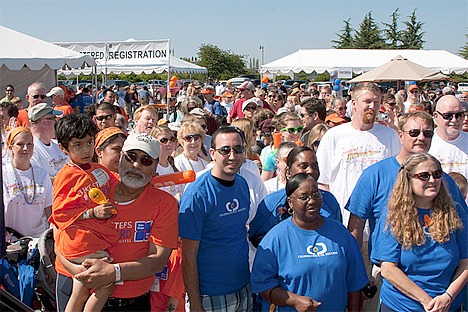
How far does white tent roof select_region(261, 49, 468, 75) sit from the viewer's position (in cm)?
2094

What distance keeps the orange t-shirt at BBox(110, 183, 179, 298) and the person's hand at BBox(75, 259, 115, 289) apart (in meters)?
0.12

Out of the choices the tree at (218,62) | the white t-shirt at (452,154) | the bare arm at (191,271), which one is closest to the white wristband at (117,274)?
the bare arm at (191,271)

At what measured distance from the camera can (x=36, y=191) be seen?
468cm

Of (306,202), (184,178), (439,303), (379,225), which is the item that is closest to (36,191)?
(184,178)

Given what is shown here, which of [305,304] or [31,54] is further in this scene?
[31,54]

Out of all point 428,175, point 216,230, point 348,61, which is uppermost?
point 348,61

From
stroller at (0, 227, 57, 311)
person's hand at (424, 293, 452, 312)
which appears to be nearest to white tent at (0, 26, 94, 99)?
stroller at (0, 227, 57, 311)

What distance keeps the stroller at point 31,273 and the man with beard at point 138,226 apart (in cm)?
97

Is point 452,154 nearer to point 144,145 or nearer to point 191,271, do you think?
point 191,271

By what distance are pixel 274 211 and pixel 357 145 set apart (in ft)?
3.94

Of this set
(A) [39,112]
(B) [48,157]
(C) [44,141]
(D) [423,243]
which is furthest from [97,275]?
(A) [39,112]

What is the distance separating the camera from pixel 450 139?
4668mm

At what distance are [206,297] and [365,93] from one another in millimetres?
2206

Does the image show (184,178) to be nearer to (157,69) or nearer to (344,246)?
(344,246)
